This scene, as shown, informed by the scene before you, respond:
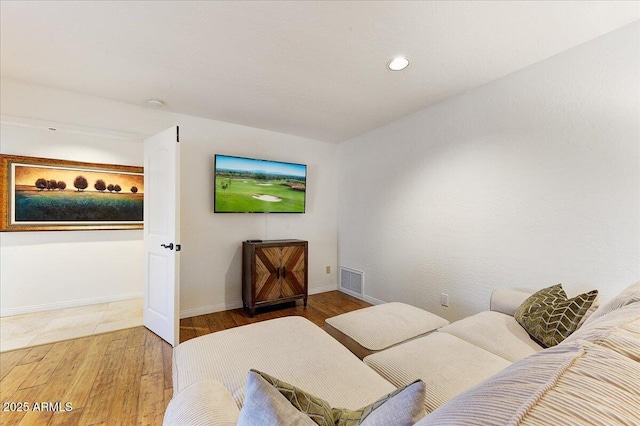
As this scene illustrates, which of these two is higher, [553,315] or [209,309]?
[553,315]

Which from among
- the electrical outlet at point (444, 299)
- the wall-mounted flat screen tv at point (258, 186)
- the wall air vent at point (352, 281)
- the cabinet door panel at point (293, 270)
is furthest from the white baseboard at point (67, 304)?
the electrical outlet at point (444, 299)

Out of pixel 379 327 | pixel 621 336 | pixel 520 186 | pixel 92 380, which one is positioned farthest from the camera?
pixel 520 186

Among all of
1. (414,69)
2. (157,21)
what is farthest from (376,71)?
(157,21)

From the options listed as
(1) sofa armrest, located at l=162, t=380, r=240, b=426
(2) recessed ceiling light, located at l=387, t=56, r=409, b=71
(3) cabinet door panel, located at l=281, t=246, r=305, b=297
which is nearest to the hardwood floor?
(3) cabinet door panel, located at l=281, t=246, r=305, b=297

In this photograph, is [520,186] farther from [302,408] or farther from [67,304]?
[67,304]

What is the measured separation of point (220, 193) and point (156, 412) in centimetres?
213

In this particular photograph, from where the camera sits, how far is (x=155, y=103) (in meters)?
2.63

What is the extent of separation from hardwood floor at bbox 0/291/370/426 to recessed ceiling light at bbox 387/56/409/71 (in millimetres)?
2794

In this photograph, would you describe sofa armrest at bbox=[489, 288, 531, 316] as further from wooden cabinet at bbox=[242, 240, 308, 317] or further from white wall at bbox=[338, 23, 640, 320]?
wooden cabinet at bbox=[242, 240, 308, 317]

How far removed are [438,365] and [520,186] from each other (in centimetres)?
165

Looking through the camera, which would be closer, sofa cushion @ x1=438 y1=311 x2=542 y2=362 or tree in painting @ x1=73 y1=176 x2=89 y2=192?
sofa cushion @ x1=438 y1=311 x2=542 y2=362

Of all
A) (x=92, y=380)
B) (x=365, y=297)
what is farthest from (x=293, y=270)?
(x=92, y=380)

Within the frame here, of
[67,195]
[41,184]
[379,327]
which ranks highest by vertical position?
[41,184]

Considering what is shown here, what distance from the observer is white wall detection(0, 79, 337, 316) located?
8.92ft
